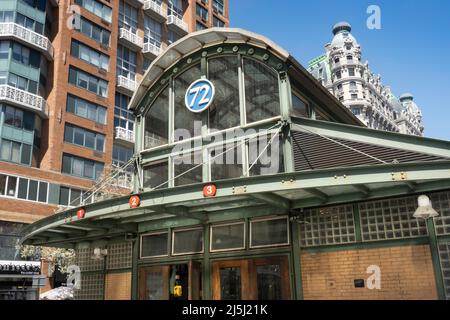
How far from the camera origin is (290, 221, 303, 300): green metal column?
37.1 feet

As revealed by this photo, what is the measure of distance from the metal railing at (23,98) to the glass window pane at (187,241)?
28301mm

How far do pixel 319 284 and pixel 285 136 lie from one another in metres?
4.07

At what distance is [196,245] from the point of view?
533 inches

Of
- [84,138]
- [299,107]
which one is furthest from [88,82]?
[299,107]

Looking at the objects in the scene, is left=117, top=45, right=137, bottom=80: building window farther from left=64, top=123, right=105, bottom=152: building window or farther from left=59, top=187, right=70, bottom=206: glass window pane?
left=59, top=187, right=70, bottom=206: glass window pane

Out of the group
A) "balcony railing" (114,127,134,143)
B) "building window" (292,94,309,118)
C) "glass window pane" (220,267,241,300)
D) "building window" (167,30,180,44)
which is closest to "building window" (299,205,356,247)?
"glass window pane" (220,267,241,300)

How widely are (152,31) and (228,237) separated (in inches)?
1717

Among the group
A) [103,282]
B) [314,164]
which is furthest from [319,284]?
[103,282]

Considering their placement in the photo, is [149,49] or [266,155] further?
[149,49]

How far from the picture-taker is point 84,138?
41.8 m

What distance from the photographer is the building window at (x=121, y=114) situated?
46188 millimetres

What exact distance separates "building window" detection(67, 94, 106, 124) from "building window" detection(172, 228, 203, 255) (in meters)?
30.6

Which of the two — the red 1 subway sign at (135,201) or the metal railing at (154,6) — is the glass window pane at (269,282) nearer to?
the red 1 subway sign at (135,201)

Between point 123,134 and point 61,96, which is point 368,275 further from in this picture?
point 123,134
